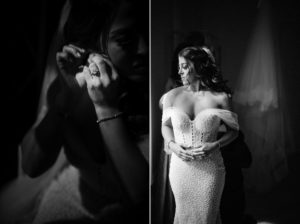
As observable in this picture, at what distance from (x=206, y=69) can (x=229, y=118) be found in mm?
413

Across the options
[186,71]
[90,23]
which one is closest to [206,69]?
[186,71]

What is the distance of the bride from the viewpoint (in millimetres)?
2598

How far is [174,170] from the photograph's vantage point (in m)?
2.69

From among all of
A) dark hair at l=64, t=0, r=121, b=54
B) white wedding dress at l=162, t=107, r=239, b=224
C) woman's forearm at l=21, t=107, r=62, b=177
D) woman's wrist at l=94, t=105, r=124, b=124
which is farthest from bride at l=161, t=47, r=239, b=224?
woman's forearm at l=21, t=107, r=62, b=177

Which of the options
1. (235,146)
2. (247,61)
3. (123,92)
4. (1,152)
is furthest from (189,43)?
(1,152)

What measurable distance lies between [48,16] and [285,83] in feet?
6.49

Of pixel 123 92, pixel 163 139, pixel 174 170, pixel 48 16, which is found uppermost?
pixel 48 16

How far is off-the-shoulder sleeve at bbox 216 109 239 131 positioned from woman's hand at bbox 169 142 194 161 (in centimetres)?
35

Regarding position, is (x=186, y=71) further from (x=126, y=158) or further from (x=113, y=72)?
(x=126, y=158)

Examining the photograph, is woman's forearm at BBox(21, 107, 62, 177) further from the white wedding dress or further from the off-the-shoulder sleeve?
the off-the-shoulder sleeve

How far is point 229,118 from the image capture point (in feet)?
8.64

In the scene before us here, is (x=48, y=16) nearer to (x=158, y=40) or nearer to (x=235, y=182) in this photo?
(x=158, y=40)

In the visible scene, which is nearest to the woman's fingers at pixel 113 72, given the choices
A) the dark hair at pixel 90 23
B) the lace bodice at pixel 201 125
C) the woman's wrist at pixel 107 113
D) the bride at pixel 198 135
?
the dark hair at pixel 90 23

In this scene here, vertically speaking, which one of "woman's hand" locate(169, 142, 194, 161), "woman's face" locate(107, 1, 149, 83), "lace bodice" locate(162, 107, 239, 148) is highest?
"woman's face" locate(107, 1, 149, 83)
